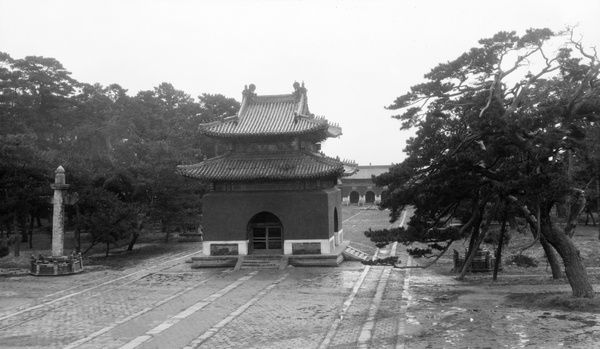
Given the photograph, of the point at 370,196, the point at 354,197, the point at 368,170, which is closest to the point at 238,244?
the point at 370,196

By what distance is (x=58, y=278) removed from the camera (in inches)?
863

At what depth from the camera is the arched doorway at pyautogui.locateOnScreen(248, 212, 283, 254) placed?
25.9m

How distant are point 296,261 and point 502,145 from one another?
1223 cm

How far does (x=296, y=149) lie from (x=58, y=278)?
11.6m

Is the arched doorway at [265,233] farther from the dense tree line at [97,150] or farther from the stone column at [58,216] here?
the stone column at [58,216]

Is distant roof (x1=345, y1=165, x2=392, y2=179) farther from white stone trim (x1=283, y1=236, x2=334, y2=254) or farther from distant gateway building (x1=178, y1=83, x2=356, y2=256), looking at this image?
white stone trim (x1=283, y1=236, x2=334, y2=254)

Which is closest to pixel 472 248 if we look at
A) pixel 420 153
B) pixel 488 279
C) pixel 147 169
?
pixel 488 279

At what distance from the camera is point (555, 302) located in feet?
46.4

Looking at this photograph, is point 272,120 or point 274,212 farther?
point 272,120

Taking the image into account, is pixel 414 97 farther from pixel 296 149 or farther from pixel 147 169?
pixel 147 169

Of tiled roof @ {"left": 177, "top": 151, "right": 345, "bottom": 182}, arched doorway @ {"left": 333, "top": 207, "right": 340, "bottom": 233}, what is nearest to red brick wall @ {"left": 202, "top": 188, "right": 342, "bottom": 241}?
tiled roof @ {"left": 177, "top": 151, "right": 345, "bottom": 182}

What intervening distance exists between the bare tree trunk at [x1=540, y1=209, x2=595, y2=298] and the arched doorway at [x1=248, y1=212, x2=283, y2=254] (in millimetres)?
13144

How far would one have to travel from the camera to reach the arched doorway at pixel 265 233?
2588 cm

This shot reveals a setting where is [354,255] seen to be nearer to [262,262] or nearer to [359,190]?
[262,262]
